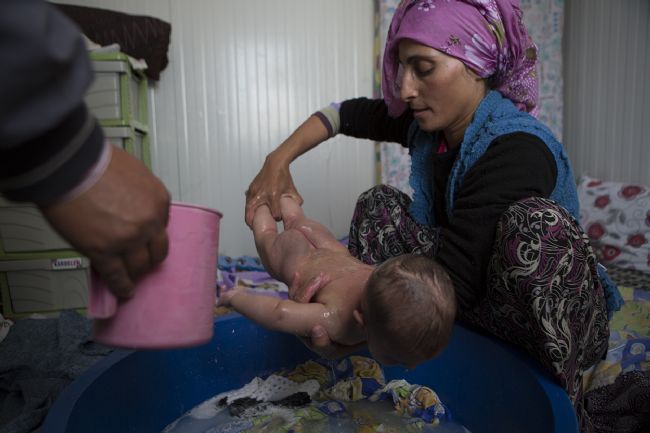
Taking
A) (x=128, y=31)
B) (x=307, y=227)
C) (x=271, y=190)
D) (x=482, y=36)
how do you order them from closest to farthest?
(x=482, y=36) → (x=307, y=227) → (x=271, y=190) → (x=128, y=31)

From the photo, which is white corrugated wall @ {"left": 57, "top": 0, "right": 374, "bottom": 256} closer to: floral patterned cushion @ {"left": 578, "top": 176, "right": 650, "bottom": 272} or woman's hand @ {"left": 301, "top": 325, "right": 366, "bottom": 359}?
floral patterned cushion @ {"left": 578, "top": 176, "right": 650, "bottom": 272}

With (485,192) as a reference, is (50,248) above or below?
below

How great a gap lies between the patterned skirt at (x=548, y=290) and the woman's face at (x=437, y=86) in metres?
0.36

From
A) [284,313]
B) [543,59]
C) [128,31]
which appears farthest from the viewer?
[543,59]

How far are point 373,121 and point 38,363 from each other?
1.41 meters

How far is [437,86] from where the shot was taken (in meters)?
1.20

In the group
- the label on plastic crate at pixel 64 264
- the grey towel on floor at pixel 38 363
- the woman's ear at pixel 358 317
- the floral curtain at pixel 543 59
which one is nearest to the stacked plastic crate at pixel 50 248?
the label on plastic crate at pixel 64 264

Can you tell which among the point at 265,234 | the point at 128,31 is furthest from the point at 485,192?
the point at 128,31

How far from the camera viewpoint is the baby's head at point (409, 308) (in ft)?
3.00

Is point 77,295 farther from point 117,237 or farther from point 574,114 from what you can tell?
point 574,114

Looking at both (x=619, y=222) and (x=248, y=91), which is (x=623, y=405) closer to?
(x=619, y=222)

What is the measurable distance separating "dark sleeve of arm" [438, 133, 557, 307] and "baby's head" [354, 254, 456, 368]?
10 centimetres

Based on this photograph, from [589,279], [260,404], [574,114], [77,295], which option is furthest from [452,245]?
[574,114]

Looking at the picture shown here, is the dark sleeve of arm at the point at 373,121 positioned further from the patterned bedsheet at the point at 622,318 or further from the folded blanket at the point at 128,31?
the folded blanket at the point at 128,31
